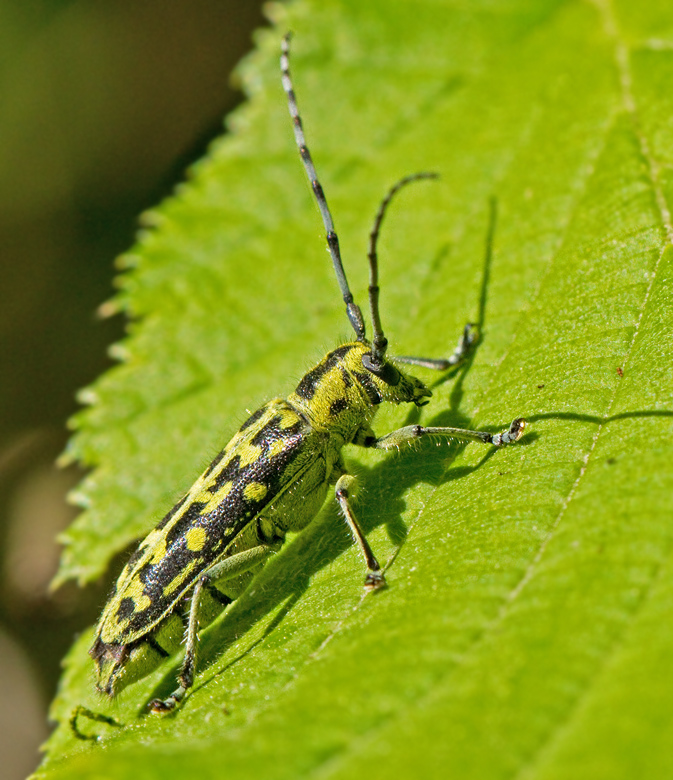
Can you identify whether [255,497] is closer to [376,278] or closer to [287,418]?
[287,418]

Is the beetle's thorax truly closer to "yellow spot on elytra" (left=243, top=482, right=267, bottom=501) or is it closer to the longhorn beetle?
the longhorn beetle

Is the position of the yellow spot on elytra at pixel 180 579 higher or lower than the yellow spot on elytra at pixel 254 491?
lower

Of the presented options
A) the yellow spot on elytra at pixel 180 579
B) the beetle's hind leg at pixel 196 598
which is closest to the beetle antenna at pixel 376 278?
the beetle's hind leg at pixel 196 598

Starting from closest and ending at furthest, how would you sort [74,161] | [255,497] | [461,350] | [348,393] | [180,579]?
[180,579] → [255,497] → [348,393] → [461,350] → [74,161]

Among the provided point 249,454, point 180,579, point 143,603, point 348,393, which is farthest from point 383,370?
point 143,603

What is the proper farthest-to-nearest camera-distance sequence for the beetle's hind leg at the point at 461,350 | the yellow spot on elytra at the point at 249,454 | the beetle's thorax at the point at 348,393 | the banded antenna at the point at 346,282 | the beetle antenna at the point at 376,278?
1. the beetle's hind leg at the point at 461,350
2. the beetle's thorax at the point at 348,393
3. the yellow spot on elytra at the point at 249,454
4. the banded antenna at the point at 346,282
5. the beetle antenna at the point at 376,278

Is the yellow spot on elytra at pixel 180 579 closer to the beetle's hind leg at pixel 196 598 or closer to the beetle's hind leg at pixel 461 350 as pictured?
the beetle's hind leg at pixel 196 598

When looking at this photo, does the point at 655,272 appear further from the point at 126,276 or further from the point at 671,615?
the point at 126,276
